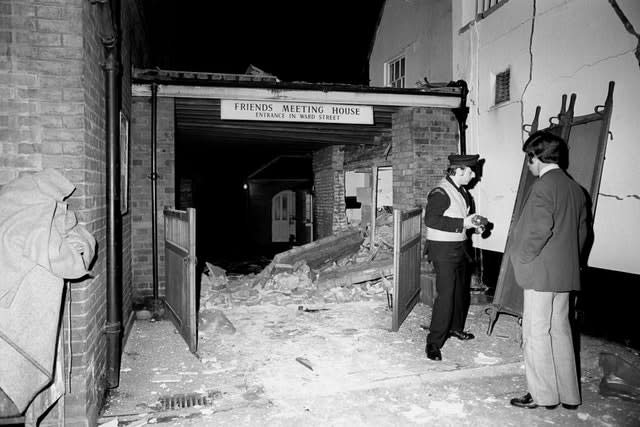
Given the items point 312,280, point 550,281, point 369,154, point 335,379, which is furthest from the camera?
point 369,154

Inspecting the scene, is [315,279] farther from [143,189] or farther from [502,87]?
[502,87]

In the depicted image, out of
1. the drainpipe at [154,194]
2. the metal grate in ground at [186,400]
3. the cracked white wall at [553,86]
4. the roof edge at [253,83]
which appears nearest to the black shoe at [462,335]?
the cracked white wall at [553,86]

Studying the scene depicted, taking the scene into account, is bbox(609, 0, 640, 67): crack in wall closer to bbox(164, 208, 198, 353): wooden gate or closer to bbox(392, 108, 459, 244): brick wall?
bbox(392, 108, 459, 244): brick wall

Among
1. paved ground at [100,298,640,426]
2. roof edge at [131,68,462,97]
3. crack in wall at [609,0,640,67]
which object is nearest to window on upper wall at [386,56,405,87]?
roof edge at [131,68,462,97]

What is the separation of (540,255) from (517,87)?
12.9 feet

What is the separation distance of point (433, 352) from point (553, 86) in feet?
12.7

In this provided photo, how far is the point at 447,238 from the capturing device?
4777 mm

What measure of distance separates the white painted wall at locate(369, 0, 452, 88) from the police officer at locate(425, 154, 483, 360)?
4.12 metres

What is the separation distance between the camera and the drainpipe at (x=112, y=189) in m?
3.78

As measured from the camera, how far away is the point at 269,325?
238 inches

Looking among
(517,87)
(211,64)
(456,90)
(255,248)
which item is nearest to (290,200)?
(255,248)

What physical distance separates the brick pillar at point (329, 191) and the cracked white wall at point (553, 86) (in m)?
4.66

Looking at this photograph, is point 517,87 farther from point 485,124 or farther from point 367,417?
point 367,417

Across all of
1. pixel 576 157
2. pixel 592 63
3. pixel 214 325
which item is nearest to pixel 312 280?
pixel 214 325
